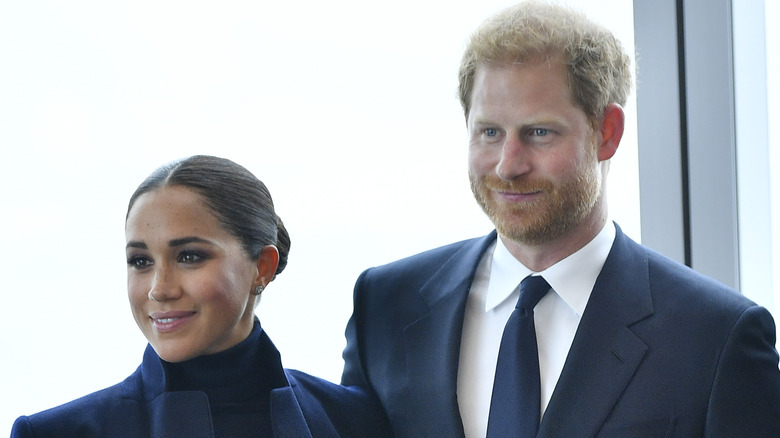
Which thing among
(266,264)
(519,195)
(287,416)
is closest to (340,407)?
(287,416)

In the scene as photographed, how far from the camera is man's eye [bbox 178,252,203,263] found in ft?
5.71

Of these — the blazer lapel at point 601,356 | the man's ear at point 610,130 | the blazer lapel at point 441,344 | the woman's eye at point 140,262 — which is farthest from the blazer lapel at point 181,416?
the man's ear at point 610,130

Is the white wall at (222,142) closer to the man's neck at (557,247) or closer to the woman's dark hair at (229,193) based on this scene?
the woman's dark hair at (229,193)

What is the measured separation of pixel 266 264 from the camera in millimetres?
1870

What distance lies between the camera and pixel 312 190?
259 cm

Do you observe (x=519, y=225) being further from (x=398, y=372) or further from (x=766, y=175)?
(x=766, y=175)

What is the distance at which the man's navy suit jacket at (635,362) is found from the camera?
5.82ft

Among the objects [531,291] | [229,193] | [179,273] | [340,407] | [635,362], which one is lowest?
[340,407]

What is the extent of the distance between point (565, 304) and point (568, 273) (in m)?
0.06

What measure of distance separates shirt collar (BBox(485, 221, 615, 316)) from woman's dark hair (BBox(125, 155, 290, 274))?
0.50 m

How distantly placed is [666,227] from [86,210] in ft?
5.44

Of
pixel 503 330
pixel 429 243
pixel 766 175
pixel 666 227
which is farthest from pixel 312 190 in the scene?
pixel 766 175

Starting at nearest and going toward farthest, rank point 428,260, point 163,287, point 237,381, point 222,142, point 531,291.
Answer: point 163,287 < point 237,381 < point 531,291 < point 428,260 < point 222,142

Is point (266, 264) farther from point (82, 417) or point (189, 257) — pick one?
point (82, 417)
